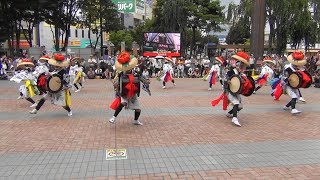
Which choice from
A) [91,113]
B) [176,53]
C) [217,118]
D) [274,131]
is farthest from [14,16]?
[274,131]

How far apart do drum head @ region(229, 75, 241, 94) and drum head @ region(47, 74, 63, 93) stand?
4.19 meters

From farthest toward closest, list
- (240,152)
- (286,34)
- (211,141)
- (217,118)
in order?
(286,34) < (217,118) < (211,141) < (240,152)

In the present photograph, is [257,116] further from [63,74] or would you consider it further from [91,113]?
[63,74]

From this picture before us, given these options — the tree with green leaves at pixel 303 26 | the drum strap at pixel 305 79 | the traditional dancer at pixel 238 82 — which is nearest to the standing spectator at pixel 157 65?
the tree with green leaves at pixel 303 26

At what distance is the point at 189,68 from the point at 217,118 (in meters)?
16.2

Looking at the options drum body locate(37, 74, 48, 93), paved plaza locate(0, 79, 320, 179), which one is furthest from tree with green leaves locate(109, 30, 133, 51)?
drum body locate(37, 74, 48, 93)

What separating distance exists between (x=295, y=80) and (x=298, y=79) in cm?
8

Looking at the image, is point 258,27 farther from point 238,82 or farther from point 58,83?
point 58,83

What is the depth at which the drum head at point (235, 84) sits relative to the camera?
29.5 feet

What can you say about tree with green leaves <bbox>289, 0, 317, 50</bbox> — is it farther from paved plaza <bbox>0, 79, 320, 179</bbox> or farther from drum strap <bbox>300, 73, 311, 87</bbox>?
drum strap <bbox>300, 73, 311, 87</bbox>

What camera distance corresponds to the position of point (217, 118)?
32.3ft

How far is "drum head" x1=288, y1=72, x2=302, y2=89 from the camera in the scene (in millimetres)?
10312

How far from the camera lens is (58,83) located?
980cm

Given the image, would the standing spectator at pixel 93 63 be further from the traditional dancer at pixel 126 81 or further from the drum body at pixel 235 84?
the drum body at pixel 235 84
